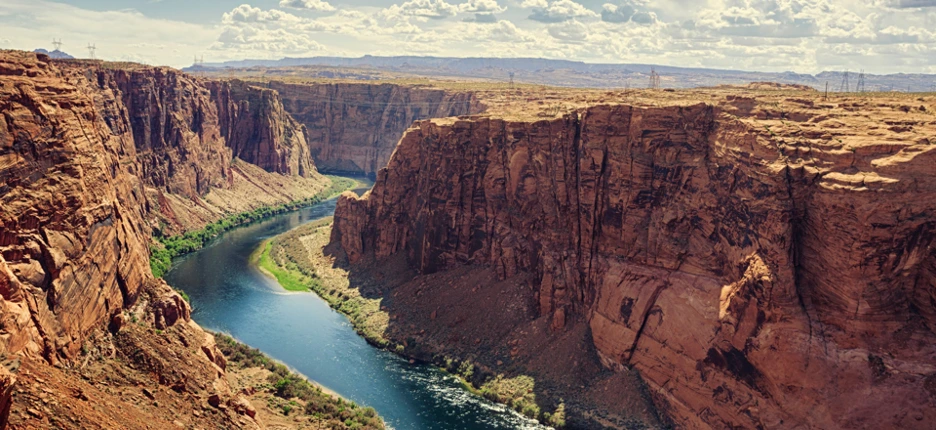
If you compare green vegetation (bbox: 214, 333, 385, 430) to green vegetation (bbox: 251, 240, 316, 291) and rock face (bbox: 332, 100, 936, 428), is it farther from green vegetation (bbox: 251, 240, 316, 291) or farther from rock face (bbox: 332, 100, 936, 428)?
green vegetation (bbox: 251, 240, 316, 291)

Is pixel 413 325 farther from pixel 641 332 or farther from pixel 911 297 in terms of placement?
pixel 911 297

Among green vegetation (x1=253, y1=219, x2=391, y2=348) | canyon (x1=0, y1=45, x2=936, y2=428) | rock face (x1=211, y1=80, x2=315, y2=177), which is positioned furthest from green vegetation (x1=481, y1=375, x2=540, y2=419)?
rock face (x1=211, y1=80, x2=315, y2=177)

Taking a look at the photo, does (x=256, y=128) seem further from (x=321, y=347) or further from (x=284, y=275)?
(x=321, y=347)

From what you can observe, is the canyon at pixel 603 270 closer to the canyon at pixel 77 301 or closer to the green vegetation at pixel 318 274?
the canyon at pixel 77 301

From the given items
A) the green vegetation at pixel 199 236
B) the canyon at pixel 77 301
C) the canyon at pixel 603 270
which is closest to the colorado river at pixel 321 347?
the green vegetation at pixel 199 236

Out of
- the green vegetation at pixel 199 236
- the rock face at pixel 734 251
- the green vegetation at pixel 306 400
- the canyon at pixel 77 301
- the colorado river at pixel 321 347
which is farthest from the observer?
the green vegetation at pixel 199 236

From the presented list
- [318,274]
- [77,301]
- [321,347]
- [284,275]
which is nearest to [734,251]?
[321,347]
